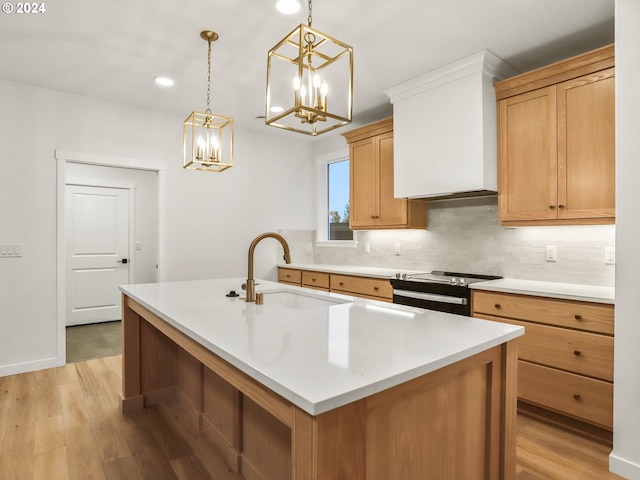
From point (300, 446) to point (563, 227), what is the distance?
2.79 meters

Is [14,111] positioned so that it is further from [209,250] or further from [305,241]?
[305,241]

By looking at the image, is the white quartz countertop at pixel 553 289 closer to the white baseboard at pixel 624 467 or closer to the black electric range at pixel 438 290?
the black electric range at pixel 438 290

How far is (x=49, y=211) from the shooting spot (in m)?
3.50

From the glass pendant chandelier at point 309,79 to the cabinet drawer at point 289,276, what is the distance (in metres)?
1.77

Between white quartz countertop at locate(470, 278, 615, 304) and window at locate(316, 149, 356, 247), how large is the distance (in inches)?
86.5

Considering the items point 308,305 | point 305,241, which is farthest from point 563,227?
point 305,241

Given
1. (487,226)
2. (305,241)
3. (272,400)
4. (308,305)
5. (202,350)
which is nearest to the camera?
(272,400)

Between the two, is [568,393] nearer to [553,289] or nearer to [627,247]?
[553,289]

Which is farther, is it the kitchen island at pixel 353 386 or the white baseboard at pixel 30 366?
the white baseboard at pixel 30 366

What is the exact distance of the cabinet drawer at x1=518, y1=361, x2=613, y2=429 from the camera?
7.27 feet

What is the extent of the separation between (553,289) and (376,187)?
193cm

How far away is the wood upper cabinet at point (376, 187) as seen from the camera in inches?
148

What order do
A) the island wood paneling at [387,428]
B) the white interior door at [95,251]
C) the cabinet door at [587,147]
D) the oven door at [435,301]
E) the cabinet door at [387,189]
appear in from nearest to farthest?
the island wood paneling at [387,428]
the cabinet door at [587,147]
the oven door at [435,301]
the cabinet door at [387,189]
the white interior door at [95,251]

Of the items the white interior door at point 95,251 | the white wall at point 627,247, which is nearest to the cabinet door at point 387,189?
the white wall at point 627,247
